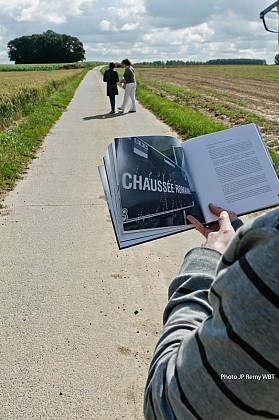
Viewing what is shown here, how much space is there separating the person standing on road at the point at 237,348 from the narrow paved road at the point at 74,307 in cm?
179

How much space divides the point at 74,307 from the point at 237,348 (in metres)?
2.92

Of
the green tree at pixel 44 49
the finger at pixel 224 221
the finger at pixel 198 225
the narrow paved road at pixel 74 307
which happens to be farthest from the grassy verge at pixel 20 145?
the green tree at pixel 44 49

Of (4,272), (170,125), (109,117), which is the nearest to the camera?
(4,272)

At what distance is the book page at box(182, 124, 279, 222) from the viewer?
5.48ft

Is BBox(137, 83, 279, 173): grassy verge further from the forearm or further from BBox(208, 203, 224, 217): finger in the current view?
the forearm

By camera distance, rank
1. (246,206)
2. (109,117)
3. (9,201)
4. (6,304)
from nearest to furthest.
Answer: (246,206) → (6,304) → (9,201) → (109,117)

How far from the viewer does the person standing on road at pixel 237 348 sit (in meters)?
0.79

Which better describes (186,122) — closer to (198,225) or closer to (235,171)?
(235,171)

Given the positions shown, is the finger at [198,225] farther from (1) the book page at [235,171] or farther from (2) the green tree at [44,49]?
(2) the green tree at [44,49]

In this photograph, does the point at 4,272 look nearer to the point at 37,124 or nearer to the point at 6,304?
the point at 6,304

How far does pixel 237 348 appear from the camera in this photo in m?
0.81

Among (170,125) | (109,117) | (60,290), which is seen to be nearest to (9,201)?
(60,290)

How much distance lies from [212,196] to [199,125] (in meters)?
9.56

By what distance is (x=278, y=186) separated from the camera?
1691mm
